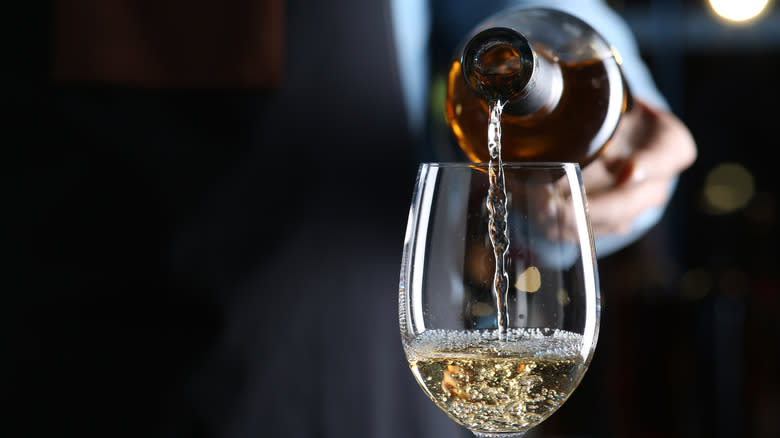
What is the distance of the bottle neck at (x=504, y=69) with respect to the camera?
534 millimetres

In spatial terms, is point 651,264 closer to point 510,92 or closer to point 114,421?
point 114,421

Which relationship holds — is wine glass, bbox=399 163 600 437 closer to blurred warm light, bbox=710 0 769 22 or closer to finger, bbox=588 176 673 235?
finger, bbox=588 176 673 235

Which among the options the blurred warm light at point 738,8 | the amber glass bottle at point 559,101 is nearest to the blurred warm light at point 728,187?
the blurred warm light at point 738,8

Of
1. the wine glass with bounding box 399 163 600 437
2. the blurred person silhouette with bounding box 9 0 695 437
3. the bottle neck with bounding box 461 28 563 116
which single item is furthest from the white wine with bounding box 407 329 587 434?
the blurred person silhouette with bounding box 9 0 695 437

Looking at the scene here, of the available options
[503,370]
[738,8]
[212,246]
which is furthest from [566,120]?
[738,8]

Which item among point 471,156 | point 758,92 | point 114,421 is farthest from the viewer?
point 758,92

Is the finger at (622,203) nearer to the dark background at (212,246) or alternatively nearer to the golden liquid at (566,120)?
the golden liquid at (566,120)

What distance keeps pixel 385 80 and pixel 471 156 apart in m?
0.40

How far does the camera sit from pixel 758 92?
315cm

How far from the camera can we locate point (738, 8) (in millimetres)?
3025

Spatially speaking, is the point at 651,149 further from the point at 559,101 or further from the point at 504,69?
the point at 504,69

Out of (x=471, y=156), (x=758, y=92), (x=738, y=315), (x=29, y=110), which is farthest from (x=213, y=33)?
(x=758, y=92)

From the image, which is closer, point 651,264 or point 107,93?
point 107,93

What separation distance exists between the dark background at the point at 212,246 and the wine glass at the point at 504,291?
465mm
